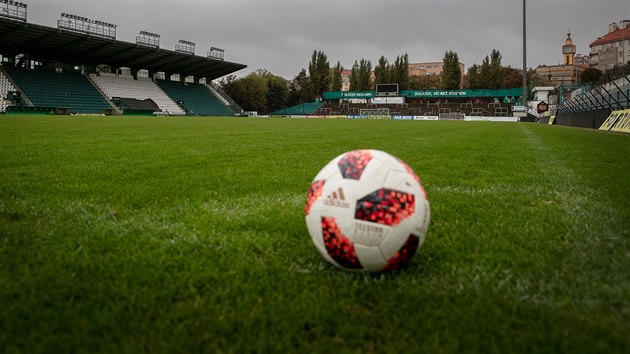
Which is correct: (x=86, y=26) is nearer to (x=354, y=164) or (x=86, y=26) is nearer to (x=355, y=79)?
(x=354, y=164)

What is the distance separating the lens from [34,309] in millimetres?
1628

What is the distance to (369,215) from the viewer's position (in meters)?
1.93

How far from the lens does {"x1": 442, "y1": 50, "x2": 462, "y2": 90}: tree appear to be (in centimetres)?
6806

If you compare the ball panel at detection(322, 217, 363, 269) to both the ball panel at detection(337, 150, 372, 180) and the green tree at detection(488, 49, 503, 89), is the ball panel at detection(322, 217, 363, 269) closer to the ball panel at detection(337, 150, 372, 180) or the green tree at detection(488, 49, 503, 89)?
the ball panel at detection(337, 150, 372, 180)

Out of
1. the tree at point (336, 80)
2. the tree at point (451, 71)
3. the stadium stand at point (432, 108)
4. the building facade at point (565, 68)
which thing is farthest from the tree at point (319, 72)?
the building facade at point (565, 68)

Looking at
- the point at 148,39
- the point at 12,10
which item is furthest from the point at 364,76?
the point at 12,10

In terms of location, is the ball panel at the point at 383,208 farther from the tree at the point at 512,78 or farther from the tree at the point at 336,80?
the tree at the point at 512,78

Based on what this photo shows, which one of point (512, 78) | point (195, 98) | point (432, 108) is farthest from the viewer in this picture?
point (512, 78)

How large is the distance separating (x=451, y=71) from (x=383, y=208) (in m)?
73.1

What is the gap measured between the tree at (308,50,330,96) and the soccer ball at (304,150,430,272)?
247 feet

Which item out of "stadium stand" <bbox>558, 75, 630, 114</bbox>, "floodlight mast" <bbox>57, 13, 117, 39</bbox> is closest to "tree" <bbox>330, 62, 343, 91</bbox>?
"floodlight mast" <bbox>57, 13, 117, 39</bbox>

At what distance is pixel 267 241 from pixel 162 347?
1127 millimetres

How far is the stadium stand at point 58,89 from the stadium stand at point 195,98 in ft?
34.4

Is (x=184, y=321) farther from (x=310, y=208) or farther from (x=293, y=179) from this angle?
(x=293, y=179)
